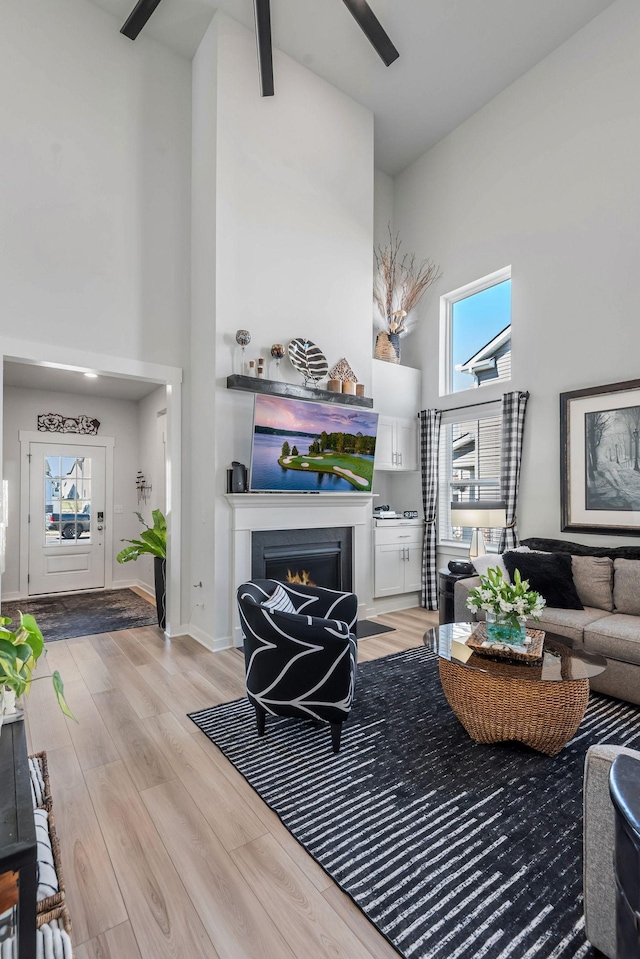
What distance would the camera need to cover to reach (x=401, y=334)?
589cm

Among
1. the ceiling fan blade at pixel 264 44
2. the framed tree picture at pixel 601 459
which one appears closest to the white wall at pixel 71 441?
the ceiling fan blade at pixel 264 44

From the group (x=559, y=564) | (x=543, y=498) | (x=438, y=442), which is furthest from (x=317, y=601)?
(x=438, y=442)

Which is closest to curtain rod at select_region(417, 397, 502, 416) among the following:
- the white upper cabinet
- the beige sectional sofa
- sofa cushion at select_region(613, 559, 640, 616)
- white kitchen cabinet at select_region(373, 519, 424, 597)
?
the white upper cabinet

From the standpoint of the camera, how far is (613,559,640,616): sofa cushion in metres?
3.35

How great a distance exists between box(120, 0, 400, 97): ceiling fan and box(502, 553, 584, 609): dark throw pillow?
13.6 feet

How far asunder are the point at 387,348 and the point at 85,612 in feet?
14.9

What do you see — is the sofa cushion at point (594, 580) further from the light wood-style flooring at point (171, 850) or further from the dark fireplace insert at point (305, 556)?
the light wood-style flooring at point (171, 850)

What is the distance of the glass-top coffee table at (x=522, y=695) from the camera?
2.24 m

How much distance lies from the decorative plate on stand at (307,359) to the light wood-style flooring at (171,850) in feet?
9.23

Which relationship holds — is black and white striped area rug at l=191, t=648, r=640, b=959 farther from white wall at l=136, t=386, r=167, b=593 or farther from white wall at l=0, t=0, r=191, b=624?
white wall at l=136, t=386, r=167, b=593

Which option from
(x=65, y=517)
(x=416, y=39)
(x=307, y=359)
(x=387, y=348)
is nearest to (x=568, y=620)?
(x=307, y=359)

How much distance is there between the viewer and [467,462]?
208 inches

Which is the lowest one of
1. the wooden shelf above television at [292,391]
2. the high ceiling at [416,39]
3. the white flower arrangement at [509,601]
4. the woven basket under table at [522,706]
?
the woven basket under table at [522,706]

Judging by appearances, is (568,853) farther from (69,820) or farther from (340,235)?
(340,235)
